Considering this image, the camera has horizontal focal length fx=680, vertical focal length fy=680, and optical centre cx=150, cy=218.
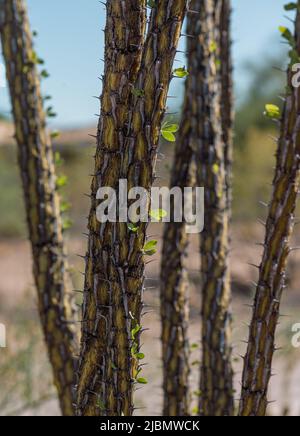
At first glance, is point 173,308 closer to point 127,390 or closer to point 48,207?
point 48,207

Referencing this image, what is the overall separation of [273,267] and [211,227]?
0.80m

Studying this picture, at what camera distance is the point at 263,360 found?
2.19 m

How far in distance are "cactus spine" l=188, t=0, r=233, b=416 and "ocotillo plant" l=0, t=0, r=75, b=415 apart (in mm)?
609

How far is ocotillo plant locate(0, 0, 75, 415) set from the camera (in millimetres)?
2979

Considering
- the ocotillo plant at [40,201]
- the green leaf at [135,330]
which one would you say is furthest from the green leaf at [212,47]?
the green leaf at [135,330]

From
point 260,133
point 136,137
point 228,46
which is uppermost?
point 228,46

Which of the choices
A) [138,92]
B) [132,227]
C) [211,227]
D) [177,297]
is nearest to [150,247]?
[132,227]

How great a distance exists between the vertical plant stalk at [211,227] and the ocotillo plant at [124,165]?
3.52 feet

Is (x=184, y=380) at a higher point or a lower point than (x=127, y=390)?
lower

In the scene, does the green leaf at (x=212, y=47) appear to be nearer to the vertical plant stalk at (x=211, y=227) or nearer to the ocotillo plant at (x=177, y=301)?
the vertical plant stalk at (x=211, y=227)

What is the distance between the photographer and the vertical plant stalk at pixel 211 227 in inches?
116

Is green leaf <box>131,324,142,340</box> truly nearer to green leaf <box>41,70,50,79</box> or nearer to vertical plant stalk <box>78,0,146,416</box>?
vertical plant stalk <box>78,0,146,416</box>
